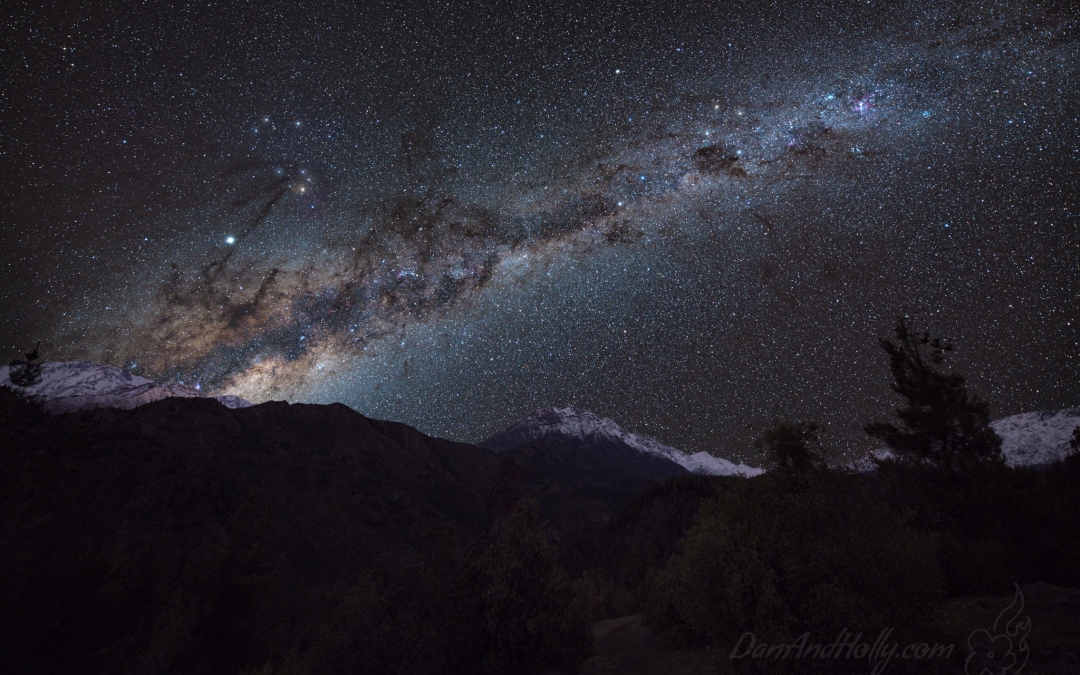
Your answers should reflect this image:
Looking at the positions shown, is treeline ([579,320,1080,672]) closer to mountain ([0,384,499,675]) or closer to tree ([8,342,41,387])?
mountain ([0,384,499,675])

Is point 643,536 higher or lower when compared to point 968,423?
lower

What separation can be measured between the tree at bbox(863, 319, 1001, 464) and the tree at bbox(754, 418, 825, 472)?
8535mm

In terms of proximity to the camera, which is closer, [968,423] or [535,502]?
[535,502]

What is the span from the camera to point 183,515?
10438cm

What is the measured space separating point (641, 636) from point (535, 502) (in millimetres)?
13993

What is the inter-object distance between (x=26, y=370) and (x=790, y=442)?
58717mm

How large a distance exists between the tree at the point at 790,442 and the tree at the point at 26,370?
5522 centimetres

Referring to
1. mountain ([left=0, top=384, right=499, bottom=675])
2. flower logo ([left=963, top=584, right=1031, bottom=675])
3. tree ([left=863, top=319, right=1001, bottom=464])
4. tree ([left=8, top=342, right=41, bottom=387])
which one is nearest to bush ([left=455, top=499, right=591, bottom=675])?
mountain ([left=0, top=384, right=499, bottom=675])

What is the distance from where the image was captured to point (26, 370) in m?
40.0

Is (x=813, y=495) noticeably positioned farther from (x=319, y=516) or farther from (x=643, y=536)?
(x=319, y=516)

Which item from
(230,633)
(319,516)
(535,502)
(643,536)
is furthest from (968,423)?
(319,516)

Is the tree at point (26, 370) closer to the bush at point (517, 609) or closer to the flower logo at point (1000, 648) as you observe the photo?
the bush at point (517, 609)

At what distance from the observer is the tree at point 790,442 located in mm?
20844

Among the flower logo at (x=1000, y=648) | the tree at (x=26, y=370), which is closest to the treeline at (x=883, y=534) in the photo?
the flower logo at (x=1000, y=648)
